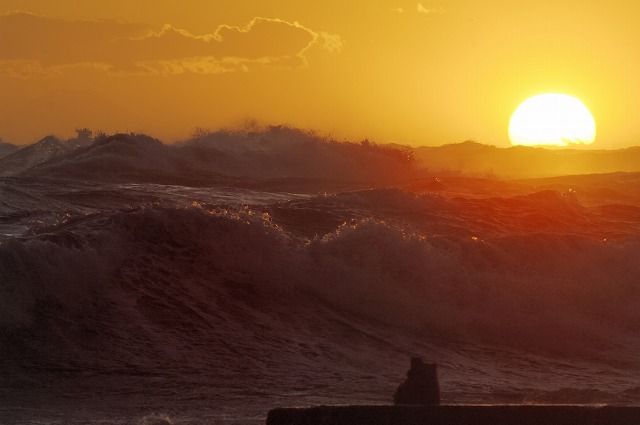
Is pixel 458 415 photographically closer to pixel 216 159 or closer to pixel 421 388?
pixel 421 388

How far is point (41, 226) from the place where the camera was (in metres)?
13.6

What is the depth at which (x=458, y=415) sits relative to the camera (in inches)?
198

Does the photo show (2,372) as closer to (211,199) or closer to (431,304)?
(431,304)

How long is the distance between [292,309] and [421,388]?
752 centimetres

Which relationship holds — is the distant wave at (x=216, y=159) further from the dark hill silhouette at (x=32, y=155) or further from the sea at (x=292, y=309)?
the sea at (x=292, y=309)

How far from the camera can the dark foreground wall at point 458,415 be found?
495cm

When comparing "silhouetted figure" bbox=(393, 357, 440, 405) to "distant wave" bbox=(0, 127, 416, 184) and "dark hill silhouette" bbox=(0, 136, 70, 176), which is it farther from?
"dark hill silhouette" bbox=(0, 136, 70, 176)

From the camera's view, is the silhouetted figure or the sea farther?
the sea

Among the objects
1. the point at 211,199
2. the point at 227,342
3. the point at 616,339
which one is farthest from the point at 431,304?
the point at 211,199

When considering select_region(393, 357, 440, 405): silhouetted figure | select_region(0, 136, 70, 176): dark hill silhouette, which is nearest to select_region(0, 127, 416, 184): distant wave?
select_region(0, 136, 70, 176): dark hill silhouette

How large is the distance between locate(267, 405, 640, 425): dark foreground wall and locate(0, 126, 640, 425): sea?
266 centimetres

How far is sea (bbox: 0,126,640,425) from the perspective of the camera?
898cm

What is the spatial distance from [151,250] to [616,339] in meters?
6.73

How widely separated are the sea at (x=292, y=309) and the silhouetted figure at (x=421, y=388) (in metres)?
2.20
